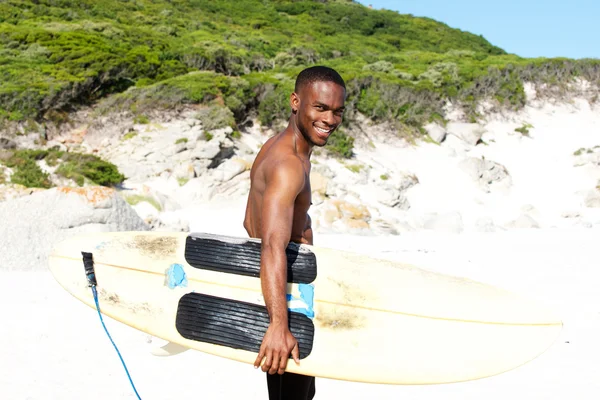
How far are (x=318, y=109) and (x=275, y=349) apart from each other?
0.93m

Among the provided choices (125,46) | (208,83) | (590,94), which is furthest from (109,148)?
(590,94)

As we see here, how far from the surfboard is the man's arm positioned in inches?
5.7

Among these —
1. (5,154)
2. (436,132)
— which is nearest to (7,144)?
(5,154)

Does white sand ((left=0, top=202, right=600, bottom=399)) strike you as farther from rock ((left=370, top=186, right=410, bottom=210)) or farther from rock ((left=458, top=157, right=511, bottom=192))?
rock ((left=458, top=157, right=511, bottom=192))

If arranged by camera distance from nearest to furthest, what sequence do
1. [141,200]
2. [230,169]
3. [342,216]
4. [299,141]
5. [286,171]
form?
[286,171]
[299,141]
[141,200]
[342,216]
[230,169]

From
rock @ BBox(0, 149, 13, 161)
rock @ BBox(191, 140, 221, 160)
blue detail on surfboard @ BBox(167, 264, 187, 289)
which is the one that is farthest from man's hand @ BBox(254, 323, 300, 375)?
rock @ BBox(0, 149, 13, 161)

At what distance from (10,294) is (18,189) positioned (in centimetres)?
347

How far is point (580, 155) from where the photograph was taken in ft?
55.4

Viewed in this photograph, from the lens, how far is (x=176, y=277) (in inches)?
87.9

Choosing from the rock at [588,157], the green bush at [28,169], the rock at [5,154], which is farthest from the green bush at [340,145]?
the rock at [588,157]

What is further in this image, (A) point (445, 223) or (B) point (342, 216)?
(A) point (445, 223)

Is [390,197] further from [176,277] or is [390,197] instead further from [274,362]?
[274,362]

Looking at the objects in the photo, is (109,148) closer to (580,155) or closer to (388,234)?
A: (388,234)

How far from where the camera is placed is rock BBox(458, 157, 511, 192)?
15.1 m
